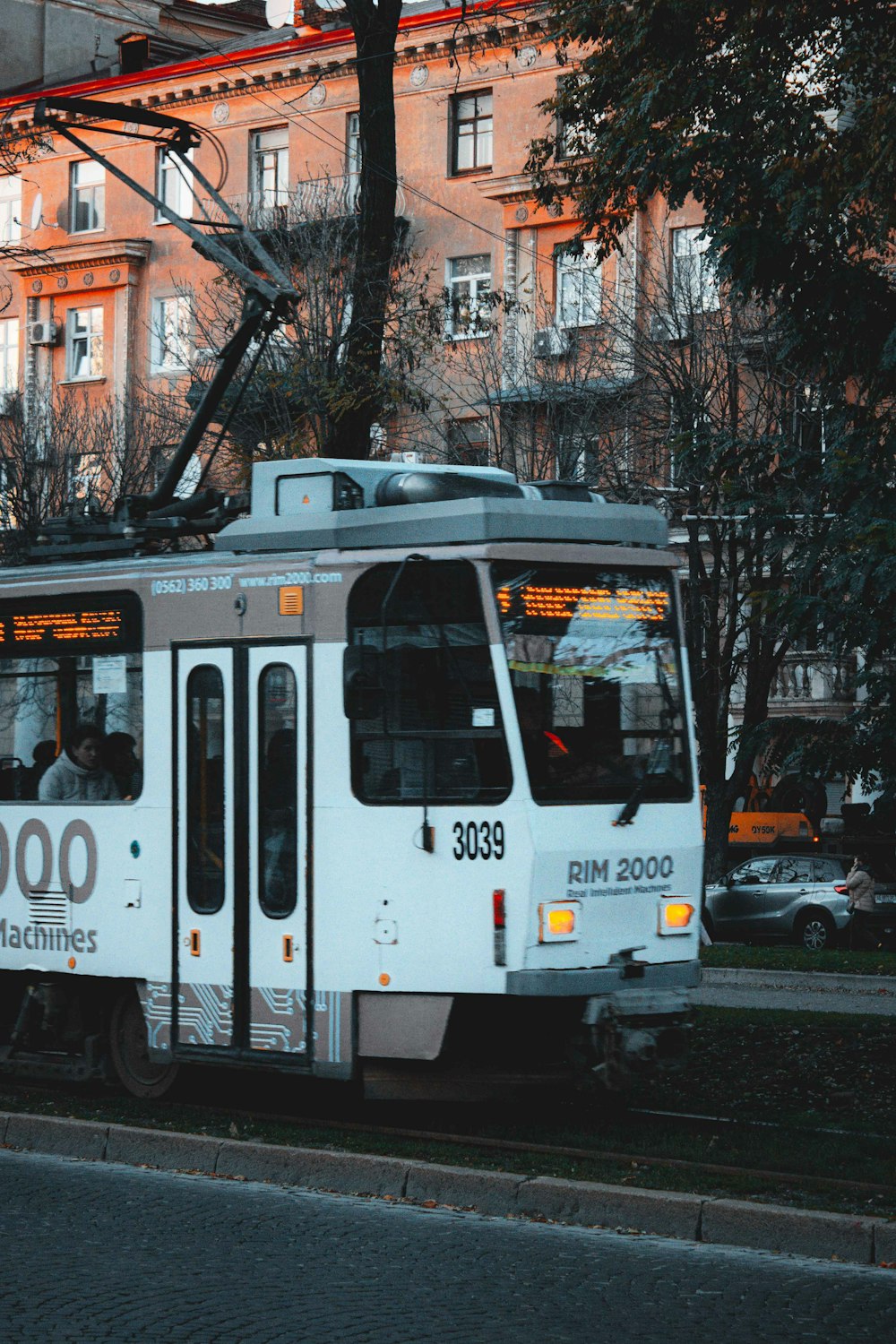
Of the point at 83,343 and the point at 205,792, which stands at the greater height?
the point at 83,343

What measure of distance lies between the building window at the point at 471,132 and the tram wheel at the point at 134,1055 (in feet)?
105

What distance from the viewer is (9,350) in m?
48.2

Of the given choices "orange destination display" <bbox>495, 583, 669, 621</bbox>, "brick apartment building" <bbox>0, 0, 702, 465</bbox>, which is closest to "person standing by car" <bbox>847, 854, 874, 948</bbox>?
"brick apartment building" <bbox>0, 0, 702, 465</bbox>

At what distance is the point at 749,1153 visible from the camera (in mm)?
9852

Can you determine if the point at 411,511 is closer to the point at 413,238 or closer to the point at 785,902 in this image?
the point at 785,902

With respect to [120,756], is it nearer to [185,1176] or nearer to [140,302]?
[185,1176]

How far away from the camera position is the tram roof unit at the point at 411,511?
10.3m

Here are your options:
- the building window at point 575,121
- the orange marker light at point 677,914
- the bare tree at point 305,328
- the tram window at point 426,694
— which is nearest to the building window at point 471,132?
the bare tree at point 305,328

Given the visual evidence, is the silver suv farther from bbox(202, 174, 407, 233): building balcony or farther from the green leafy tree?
the green leafy tree

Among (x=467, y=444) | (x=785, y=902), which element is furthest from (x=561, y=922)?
(x=467, y=444)

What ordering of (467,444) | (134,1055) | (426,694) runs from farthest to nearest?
(467,444) < (134,1055) < (426,694)

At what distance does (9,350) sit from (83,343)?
2.22 m

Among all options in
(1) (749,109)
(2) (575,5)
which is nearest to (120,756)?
(1) (749,109)

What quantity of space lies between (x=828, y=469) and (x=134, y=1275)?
240 inches
